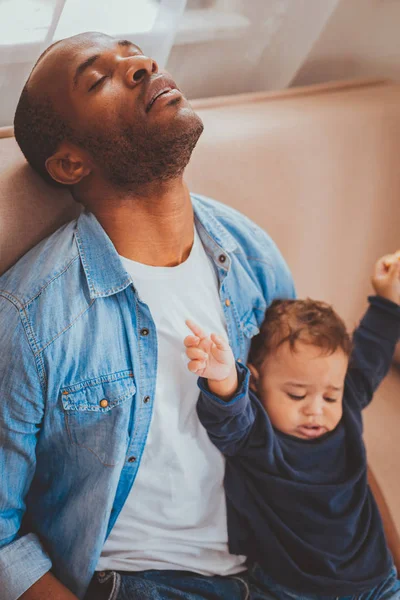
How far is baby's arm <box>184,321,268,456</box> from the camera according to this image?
3.55 ft

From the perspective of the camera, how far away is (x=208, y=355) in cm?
108

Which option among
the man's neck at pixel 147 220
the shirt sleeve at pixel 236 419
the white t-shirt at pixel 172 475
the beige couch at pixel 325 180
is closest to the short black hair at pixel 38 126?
the man's neck at pixel 147 220

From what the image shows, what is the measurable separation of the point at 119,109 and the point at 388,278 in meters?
0.69

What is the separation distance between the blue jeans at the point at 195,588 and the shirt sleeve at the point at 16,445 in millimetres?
115

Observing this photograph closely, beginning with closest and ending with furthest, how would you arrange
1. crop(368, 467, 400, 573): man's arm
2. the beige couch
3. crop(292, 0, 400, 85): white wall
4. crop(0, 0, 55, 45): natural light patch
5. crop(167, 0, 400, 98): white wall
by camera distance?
crop(0, 0, 55, 45): natural light patch, crop(368, 467, 400, 573): man's arm, the beige couch, crop(167, 0, 400, 98): white wall, crop(292, 0, 400, 85): white wall

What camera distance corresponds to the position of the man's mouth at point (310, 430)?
4.20 feet

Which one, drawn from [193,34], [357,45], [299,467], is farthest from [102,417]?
[357,45]

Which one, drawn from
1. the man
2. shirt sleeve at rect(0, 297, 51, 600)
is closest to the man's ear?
the man

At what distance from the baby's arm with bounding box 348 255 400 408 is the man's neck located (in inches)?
18.9

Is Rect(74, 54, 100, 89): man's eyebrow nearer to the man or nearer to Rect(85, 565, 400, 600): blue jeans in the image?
the man

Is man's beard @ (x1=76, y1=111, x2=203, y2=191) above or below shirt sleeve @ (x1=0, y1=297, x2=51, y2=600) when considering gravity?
above

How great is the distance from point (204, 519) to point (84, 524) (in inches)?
9.1

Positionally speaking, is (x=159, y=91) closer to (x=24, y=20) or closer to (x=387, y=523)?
(x=24, y=20)

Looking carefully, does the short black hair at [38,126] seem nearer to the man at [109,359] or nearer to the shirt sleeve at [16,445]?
the man at [109,359]
